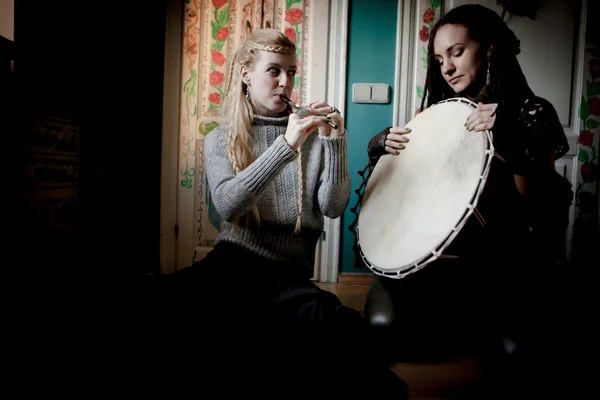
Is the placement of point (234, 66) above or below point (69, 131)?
above

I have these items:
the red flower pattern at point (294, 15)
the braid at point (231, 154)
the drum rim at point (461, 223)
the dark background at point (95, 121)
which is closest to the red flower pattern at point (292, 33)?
the red flower pattern at point (294, 15)

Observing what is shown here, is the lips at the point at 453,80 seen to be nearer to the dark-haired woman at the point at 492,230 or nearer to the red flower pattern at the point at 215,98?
the dark-haired woman at the point at 492,230

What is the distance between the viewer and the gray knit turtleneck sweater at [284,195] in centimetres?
111

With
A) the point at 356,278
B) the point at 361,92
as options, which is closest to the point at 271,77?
the point at 361,92

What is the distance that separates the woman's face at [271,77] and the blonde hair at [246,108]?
0.02 metres

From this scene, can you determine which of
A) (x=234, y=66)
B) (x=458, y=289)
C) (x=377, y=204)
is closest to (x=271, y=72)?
(x=234, y=66)

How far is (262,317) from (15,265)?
2.32 feet

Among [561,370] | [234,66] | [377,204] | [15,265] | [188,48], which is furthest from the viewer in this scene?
[188,48]

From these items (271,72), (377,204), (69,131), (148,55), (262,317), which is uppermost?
(148,55)

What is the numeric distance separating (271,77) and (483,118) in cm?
64

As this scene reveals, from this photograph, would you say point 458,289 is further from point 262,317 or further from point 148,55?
point 148,55

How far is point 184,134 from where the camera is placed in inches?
74.8

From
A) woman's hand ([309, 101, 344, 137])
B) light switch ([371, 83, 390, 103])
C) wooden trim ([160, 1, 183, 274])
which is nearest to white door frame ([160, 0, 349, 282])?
wooden trim ([160, 1, 183, 274])

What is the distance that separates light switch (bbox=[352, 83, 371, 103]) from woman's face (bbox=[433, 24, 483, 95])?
675mm
